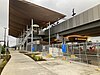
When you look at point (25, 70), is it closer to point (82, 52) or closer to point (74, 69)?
point (74, 69)

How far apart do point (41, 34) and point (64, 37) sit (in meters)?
18.2

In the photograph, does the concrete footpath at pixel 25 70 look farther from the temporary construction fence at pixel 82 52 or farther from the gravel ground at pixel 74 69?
the temporary construction fence at pixel 82 52

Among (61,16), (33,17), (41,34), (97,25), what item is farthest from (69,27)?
(41,34)

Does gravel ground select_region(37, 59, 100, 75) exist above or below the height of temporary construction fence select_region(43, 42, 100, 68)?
below

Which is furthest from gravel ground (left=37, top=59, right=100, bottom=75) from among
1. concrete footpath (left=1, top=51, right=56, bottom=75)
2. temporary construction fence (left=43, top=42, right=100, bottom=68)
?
temporary construction fence (left=43, top=42, right=100, bottom=68)

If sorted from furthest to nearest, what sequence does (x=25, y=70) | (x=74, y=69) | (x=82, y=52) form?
1. (x=82, y=52)
2. (x=74, y=69)
3. (x=25, y=70)

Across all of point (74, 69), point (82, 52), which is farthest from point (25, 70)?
point (82, 52)

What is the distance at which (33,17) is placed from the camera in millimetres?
69625

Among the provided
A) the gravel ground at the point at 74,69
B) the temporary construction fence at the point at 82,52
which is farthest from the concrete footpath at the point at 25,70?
the temporary construction fence at the point at 82,52

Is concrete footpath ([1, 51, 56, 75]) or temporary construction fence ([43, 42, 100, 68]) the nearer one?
concrete footpath ([1, 51, 56, 75])

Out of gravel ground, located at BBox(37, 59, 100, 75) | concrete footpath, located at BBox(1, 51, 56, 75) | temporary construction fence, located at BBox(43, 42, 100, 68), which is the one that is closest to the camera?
gravel ground, located at BBox(37, 59, 100, 75)

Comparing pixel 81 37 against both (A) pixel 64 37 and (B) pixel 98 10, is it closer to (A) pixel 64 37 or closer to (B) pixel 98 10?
(A) pixel 64 37

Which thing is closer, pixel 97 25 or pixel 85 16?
pixel 97 25

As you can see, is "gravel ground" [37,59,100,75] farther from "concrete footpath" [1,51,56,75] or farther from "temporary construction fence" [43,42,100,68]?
"temporary construction fence" [43,42,100,68]
